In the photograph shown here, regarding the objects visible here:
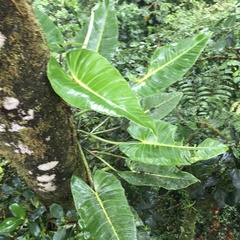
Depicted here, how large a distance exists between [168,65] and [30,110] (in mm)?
413

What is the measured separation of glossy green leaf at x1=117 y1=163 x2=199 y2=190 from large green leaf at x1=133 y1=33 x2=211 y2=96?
0.22 meters

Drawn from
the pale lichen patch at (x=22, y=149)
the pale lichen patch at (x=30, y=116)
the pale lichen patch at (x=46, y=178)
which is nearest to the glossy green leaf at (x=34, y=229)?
the pale lichen patch at (x=46, y=178)

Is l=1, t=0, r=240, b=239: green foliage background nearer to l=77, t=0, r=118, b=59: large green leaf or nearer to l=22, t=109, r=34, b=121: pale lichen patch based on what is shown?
l=77, t=0, r=118, b=59: large green leaf

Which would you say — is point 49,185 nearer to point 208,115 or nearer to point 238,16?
point 208,115

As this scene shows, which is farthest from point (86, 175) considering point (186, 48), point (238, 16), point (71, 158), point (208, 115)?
point (238, 16)

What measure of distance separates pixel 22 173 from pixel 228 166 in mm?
685

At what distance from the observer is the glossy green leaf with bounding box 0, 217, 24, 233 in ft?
2.85

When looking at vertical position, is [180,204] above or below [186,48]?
below

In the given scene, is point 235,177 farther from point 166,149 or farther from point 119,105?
point 119,105

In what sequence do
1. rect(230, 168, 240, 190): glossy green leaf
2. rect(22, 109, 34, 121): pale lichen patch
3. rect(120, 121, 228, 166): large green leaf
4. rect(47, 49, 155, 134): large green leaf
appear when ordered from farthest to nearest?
rect(230, 168, 240, 190): glossy green leaf
rect(120, 121, 228, 166): large green leaf
rect(22, 109, 34, 121): pale lichen patch
rect(47, 49, 155, 134): large green leaf

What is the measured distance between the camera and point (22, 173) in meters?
0.86

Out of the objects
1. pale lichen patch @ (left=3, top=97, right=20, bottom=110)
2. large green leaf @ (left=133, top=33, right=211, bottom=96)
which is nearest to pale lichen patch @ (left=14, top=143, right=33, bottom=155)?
pale lichen patch @ (left=3, top=97, right=20, bottom=110)

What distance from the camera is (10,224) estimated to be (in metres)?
0.88

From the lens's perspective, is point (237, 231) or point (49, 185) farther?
point (237, 231)
